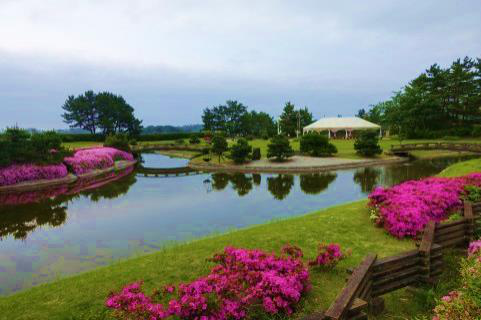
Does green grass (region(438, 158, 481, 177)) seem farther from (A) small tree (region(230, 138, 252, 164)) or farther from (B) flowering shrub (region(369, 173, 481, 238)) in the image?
(A) small tree (region(230, 138, 252, 164))

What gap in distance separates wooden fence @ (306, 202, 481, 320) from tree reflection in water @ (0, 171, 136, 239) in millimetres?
11566

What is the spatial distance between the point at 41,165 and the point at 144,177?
7092 millimetres

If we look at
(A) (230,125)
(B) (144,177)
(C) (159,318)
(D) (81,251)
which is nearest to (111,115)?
(A) (230,125)

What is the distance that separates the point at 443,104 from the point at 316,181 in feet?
132

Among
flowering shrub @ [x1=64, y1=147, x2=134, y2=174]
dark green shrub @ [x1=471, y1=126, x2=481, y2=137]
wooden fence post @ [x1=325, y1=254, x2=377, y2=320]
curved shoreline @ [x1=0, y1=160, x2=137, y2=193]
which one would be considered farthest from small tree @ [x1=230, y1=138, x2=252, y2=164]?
dark green shrub @ [x1=471, y1=126, x2=481, y2=137]

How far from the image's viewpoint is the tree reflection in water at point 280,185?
16.8 metres

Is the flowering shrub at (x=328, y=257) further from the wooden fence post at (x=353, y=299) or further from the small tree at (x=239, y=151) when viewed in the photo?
the small tree at (x=239, y=151)

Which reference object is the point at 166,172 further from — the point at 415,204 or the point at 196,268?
the point at 415,204

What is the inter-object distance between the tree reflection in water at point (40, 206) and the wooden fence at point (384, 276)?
1157 centimetres

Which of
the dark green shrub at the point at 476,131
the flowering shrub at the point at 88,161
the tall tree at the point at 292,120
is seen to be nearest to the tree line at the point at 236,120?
the tall tree at the point at 292,120

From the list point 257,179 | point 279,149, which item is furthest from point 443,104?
→ point 257,179

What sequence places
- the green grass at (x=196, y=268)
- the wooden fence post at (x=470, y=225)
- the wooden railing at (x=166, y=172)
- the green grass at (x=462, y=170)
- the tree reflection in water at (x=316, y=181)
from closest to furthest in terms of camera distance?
the green grass at (x=196, y=268) → the wooden fence post at (x=470, y=225) → the green grass at (x=462, y=170) → the tree reflection in water at (x=316, y=181) → the wooden railing at (x=166, y=172)

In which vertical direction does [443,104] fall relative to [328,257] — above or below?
above

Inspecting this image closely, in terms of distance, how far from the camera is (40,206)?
1524 cm
